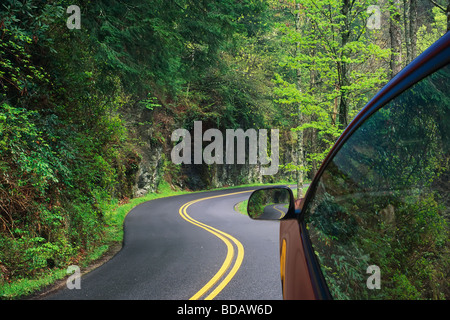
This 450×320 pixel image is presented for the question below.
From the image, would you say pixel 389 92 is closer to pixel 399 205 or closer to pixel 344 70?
pixel 399 205

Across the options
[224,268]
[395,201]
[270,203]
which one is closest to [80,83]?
[224,268]

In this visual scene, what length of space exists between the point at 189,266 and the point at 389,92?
6152 mm

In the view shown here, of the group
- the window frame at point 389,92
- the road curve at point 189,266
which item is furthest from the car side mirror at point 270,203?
the road curve at point 189,266

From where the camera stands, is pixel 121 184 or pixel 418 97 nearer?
pixel 418 97

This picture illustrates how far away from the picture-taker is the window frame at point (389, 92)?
2.81ft

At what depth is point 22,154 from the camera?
214 inches

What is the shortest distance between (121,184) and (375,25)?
17.2 m

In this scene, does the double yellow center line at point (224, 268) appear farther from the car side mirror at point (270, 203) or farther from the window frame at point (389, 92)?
the window frame at point (389, 92)

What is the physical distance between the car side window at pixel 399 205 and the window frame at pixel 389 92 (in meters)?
0.02

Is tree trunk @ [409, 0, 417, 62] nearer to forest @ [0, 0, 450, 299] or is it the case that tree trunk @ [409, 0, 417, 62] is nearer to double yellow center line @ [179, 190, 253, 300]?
forest @ [0, 0, 450, 299]

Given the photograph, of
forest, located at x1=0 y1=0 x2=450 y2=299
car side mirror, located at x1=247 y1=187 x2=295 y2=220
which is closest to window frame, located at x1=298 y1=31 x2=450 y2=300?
car side mirror, located at x1=247 y1=187 x2=295 y2=220
